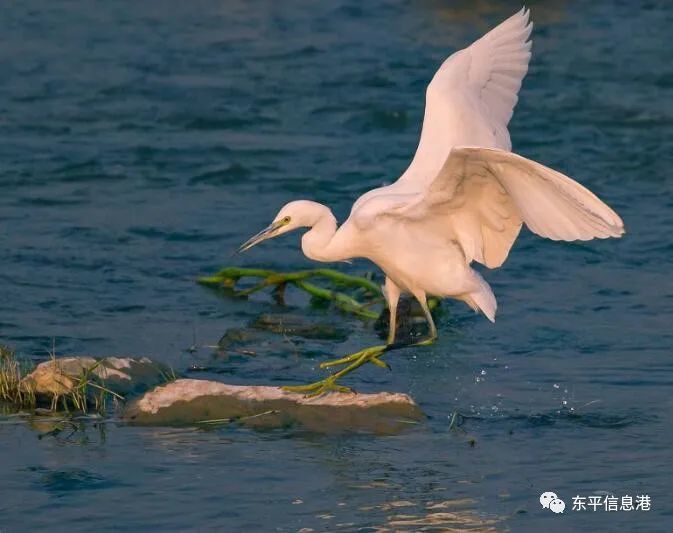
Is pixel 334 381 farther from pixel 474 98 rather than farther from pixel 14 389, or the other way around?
pixel 474 98

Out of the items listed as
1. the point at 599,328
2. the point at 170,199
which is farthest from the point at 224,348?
the point at 170,199

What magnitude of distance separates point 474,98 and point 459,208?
4.21 feet

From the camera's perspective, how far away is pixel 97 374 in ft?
24.3

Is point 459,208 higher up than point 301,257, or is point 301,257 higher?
point 459,208

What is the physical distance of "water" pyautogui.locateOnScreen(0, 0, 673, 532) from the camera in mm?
6395

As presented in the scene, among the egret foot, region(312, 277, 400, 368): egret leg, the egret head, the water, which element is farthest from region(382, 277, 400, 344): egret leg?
the egret foot

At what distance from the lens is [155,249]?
10.6 meters

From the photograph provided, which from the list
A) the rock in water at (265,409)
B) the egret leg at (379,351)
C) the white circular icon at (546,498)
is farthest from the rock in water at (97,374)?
the white circular icon at (546,498)

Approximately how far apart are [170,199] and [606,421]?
5.37 metres

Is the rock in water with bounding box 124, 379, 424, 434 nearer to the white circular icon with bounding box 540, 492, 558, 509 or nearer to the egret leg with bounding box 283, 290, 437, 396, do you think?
the egret leg with bounding box 283, 290, 437, 396

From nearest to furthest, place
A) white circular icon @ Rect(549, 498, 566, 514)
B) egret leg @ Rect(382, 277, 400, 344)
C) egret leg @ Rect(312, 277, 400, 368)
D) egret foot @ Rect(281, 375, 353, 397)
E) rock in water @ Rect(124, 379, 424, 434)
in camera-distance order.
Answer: white circular icon @ Rect(549, 498, 566, 514)
rock in water @ Rect(124, 379, 424, 434)
egret foot @ Rect(281, 375, 353, 397)
egret leg @ Rect(312, 277, 400, 368)
egret leg @ Rect(382, 277, 400, 344)

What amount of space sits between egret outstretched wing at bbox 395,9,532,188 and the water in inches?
43.7

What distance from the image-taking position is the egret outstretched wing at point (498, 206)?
254 inches

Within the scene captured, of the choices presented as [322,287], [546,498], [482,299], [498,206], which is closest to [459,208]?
[498,206]
